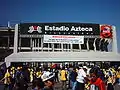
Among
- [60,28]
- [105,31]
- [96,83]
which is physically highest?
[60,28]

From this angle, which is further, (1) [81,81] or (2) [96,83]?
(1) [81,81]

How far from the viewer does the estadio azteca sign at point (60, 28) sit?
147 ft

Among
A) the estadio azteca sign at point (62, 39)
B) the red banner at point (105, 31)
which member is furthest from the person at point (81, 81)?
the red banner at point (105, 31)

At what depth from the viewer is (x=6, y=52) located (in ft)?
221

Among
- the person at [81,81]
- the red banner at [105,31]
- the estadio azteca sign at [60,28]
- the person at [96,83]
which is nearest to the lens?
the person at [96,83]

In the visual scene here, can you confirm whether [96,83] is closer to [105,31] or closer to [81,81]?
[81,81]

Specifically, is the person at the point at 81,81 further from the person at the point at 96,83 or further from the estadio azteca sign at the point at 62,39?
the estadio azteca sign at the point at 62,39

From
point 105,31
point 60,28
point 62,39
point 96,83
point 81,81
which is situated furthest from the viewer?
point 105,31

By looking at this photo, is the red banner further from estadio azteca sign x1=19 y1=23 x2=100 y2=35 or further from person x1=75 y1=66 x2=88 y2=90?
person x1=75 y1=66 x2=88 y2=90

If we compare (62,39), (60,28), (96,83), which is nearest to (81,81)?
(96,83)

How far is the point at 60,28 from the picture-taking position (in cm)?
4584

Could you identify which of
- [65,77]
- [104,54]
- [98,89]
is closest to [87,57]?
[104,54]

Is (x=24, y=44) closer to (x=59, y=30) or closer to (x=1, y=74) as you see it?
(x=59, y=30)

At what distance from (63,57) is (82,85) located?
25997 millimetres
